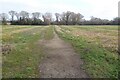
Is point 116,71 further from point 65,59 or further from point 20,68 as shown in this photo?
point 20,68

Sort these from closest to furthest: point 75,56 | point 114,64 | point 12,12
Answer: point 114,64 → point 75,56 → point 12,12

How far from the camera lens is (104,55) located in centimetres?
1391

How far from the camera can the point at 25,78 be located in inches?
352

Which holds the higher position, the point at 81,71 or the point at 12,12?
the point at 12,12

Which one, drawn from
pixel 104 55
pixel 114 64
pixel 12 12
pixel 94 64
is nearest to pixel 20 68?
pixel 94 64

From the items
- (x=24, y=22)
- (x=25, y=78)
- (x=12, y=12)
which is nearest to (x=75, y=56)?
(x=25, y=78)

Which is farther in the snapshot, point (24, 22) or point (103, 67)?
point (24, 22)

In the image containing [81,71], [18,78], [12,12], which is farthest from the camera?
[12,12]

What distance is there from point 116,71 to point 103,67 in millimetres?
754

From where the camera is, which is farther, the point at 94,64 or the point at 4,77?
the point at 94,64

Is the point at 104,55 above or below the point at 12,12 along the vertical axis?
below

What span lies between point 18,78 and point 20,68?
4.94 feet

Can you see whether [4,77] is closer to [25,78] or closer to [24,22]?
[25,78]

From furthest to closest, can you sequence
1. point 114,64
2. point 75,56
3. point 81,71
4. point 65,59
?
point 75,56 → point 65,59 → point 114,64 → point 81,71
